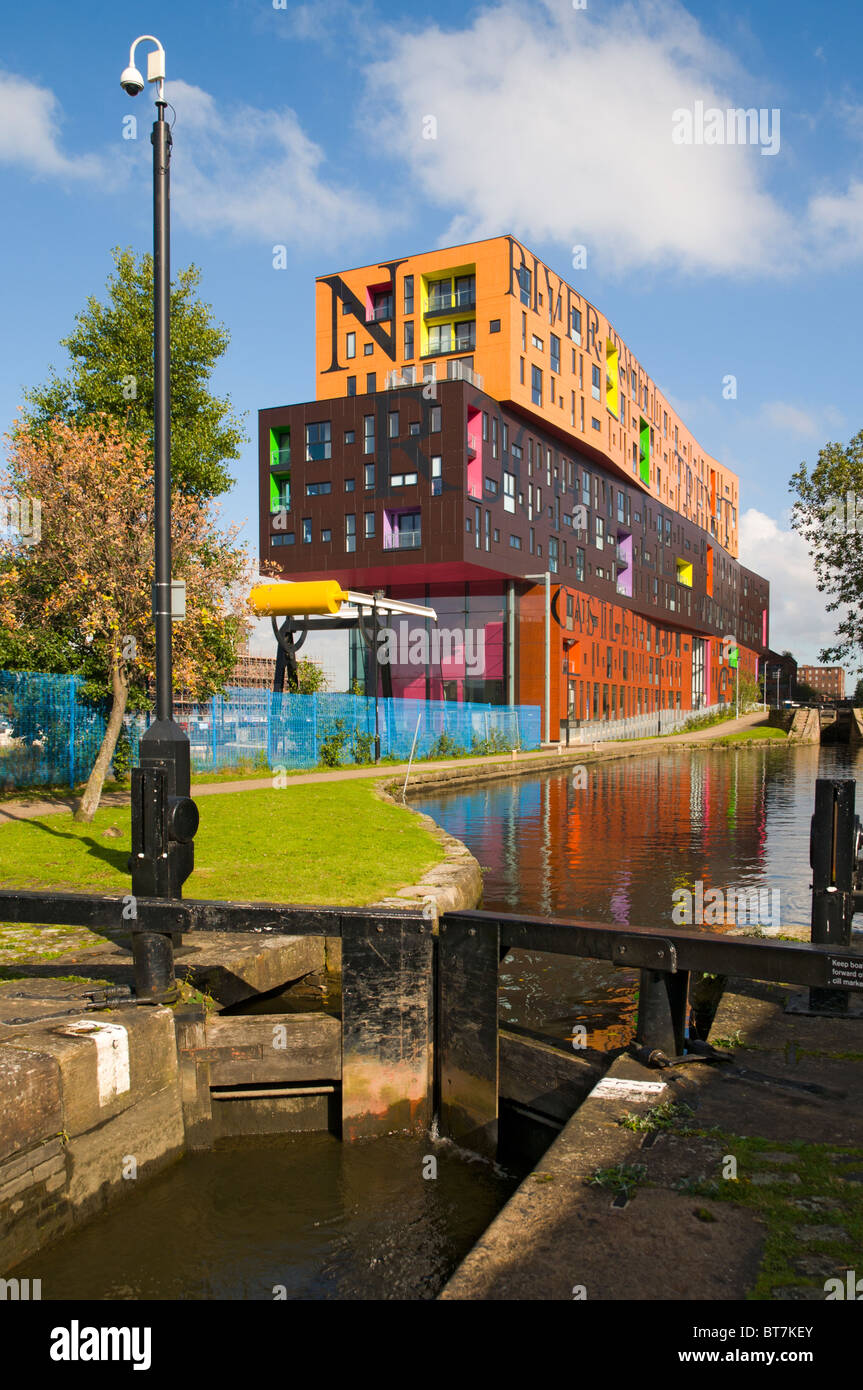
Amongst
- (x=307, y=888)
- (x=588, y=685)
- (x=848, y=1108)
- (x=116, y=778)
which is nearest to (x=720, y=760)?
(x=588, y=685)

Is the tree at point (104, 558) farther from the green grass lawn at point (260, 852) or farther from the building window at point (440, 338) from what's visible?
the building window at point (440, 338)

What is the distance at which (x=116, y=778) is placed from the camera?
68.5 feet

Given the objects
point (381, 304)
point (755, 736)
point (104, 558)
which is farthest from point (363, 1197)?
point (755, 736)

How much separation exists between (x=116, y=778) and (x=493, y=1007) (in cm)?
1705

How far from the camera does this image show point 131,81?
785cm

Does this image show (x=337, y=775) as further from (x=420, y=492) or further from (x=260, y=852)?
(x=420, y=492)

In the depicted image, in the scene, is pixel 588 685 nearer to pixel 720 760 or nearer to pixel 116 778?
pixel 720 760

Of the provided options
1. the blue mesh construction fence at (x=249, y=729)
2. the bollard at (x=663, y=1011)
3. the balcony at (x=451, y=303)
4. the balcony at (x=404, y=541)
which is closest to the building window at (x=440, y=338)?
the balcony at (x=451, y=303)

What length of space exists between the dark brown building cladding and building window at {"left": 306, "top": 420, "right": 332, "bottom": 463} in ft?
0.17

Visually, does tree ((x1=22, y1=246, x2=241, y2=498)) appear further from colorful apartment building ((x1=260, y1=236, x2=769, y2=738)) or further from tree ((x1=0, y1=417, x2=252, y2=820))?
colorful apartment building ((x1=260, y1=236, x2=769, y2=738))

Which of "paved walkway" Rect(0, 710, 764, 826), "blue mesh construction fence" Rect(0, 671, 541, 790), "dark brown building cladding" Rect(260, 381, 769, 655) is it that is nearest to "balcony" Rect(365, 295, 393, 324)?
"dark brown building cladding" Rect(260, 381, 769, 655)

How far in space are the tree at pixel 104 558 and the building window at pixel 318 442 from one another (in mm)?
30669

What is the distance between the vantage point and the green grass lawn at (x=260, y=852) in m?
9.03

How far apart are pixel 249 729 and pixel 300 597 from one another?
21.6 ft
